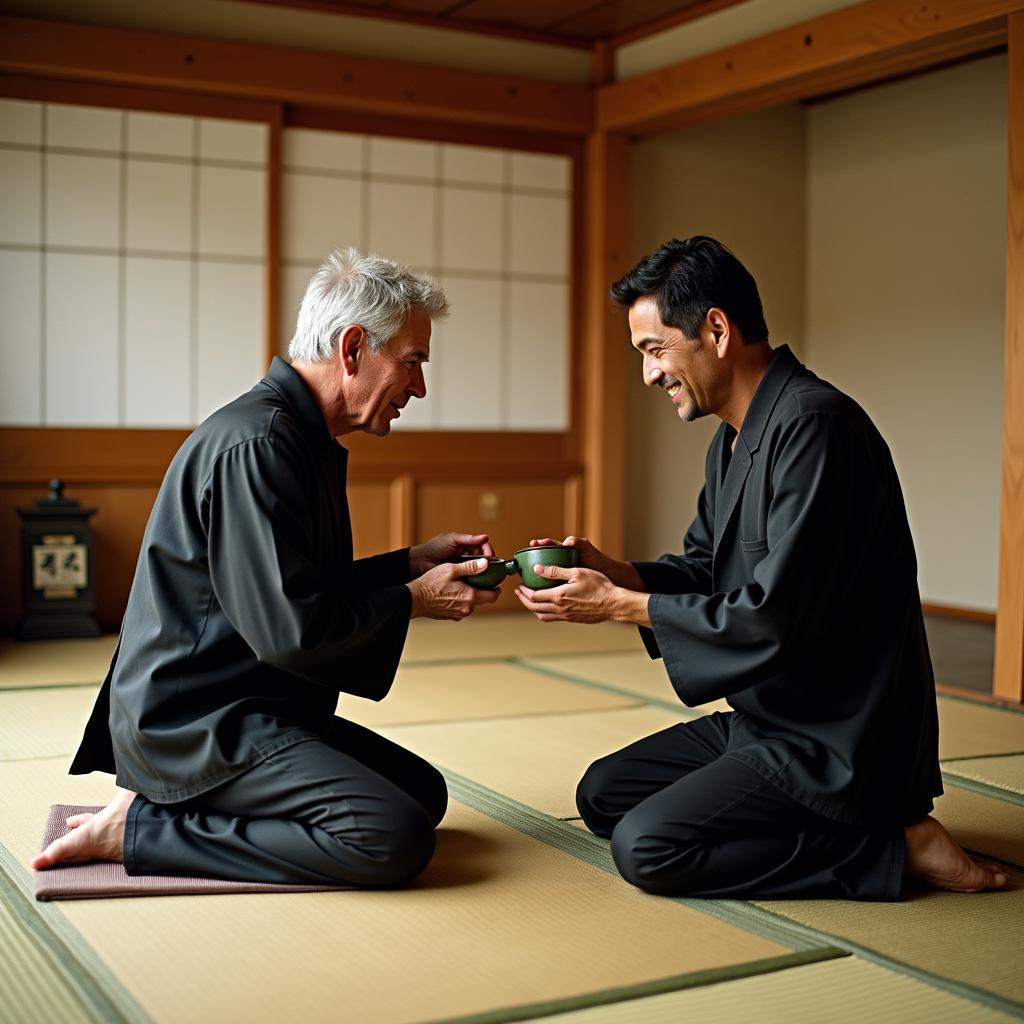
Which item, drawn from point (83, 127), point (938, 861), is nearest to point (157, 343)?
point (83, 127)

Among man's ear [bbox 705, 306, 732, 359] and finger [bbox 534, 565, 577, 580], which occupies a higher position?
man's ear [bbox 705, 306, 732, 359]

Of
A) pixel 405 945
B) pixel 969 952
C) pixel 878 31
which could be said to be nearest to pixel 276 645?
pixel 405 945

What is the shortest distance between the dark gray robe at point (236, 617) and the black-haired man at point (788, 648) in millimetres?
430

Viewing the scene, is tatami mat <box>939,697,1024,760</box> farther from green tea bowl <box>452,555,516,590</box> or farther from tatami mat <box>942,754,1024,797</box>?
green tea bowl <box>452,555,516,590</box>

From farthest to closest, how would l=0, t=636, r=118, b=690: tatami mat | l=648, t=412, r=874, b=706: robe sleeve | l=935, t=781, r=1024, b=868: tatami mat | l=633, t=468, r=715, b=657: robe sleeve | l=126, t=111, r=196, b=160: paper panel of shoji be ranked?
1. l=126, t=111, r=196, b=160: paper panel of shoji
2. l=0, t=636, r=118, b=690: tatami mat
3. l=633, t=468, r=715, b=657: robe sleeve
4. l=935, t=781, r=1024, b=868: tatami mat
5. l=648, t=412, r=874, b=706: robe sleeve

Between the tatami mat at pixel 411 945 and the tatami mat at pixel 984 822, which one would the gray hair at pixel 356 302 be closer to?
the tatami mat at pixel 411 945

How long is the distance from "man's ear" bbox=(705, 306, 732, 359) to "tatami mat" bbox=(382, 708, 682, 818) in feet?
3.65

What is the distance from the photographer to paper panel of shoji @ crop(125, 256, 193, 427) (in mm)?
5824

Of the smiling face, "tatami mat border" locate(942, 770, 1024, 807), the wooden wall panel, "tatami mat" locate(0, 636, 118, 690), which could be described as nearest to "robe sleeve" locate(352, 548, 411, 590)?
the smiling face

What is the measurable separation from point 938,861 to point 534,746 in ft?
4.63

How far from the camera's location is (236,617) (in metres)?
2.49

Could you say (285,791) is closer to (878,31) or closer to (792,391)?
(792,391)

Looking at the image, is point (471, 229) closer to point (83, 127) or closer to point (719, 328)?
point (83, 127)

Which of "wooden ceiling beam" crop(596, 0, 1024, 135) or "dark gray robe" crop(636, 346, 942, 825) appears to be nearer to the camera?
"dark gray robe" crop(636, 346, 942, 825)
